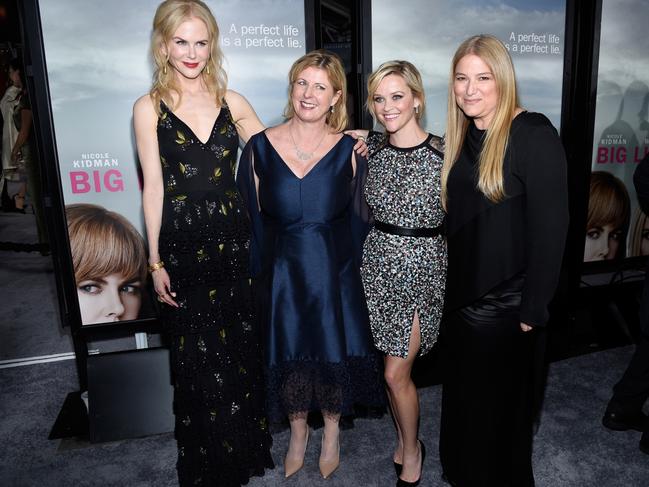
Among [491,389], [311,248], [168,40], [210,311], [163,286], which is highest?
[168,40]

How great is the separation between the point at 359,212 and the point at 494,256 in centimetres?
66

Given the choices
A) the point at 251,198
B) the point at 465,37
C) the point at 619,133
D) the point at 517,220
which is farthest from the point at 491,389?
the point at 619,133

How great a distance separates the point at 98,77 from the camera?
9.04 ft

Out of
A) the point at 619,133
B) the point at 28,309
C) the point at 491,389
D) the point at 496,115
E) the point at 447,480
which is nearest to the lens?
the point at 496,115

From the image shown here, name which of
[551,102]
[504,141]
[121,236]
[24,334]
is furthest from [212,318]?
[24,334]

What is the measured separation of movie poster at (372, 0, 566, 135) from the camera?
3.07 meters

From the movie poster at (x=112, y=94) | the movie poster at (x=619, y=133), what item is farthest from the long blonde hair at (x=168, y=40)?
the movie poster at (x=619, y=133)

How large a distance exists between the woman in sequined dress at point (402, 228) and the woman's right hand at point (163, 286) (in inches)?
31.2

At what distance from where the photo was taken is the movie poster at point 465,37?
3.07 metres

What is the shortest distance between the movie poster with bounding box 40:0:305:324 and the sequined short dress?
98cm

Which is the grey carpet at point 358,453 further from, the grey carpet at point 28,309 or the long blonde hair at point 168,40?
the long blonde hair at point 168,40

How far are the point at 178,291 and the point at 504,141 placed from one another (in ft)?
4.41

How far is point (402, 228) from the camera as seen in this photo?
85.7 inches

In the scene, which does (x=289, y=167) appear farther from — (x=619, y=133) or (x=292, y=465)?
(x=619, y=133)
